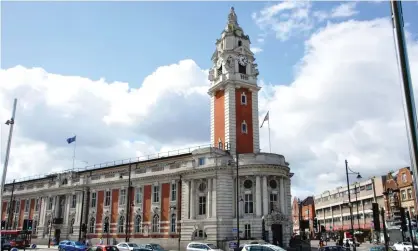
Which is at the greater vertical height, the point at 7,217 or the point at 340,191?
the point at 340,191

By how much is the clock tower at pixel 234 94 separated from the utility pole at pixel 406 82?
46.5m

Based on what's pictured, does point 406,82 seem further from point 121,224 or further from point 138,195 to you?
point 121,224

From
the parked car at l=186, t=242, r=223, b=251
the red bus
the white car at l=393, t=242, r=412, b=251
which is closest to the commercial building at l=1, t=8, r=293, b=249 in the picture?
the parked car at l=186, t=242, r=223, b=251

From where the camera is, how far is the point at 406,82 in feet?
26.5

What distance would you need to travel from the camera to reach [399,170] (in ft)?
257

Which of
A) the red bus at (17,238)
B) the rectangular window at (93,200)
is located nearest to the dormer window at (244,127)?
the rectangular window at (93,200)

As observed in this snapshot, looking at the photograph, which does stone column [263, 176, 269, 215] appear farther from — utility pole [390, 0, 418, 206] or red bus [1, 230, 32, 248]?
utility pole [390, 0, 418, 206]

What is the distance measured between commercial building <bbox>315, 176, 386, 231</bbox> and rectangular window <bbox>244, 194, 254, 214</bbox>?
1291 inches

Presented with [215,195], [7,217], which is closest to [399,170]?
[215,195]

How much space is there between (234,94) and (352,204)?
56.3m

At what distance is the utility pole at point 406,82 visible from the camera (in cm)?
774

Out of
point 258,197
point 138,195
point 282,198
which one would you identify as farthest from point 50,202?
point 282,198

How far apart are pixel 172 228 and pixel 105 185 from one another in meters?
15.6

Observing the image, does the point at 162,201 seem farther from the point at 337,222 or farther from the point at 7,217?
the point at 337,222
